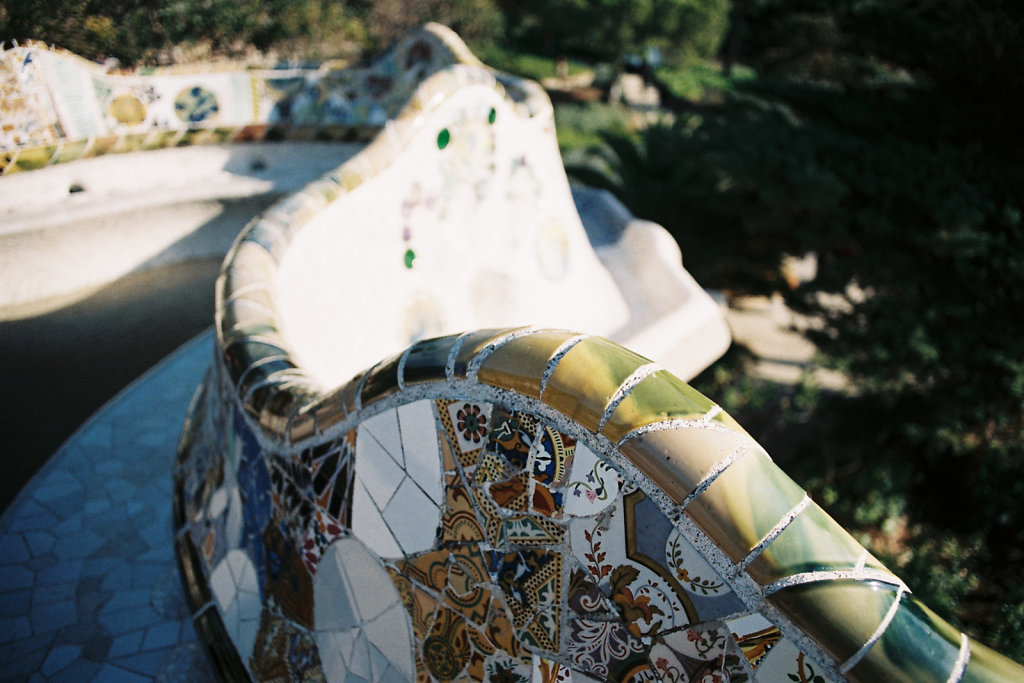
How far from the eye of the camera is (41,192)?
394 centimetres

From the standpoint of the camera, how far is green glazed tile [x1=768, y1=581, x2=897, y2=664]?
1.26 metres

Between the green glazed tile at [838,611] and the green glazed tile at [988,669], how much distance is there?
169 millimetres

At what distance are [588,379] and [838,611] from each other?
619 mm

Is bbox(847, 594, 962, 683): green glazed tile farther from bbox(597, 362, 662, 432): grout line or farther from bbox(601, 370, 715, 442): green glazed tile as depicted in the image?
bbox(597, 362, 662, 432): grout line

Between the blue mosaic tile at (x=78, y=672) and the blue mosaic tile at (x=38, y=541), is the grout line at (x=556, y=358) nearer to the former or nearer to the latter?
the blue mosaic tile at (x=78, y=672)

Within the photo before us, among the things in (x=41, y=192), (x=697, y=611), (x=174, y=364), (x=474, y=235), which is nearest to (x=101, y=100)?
(x=41, y=192)

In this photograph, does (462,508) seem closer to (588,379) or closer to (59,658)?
(588,379)

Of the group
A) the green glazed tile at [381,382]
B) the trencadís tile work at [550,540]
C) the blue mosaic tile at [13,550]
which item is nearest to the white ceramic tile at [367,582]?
the trencadís tile work at [550,540]

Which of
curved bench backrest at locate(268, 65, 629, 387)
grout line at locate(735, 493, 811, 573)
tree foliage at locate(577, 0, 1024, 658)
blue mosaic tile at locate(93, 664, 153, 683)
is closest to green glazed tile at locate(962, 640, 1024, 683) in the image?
grout line at locate(735, 493, 811, 573)

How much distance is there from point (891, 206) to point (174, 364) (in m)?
6.31

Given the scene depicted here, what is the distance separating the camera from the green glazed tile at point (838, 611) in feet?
4.15

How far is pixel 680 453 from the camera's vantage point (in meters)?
1.42

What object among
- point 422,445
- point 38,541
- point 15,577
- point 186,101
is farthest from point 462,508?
point 186,101

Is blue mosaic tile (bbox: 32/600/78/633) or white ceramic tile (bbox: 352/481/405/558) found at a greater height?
white ceramic tile (bbox: 352/481/405/558)
